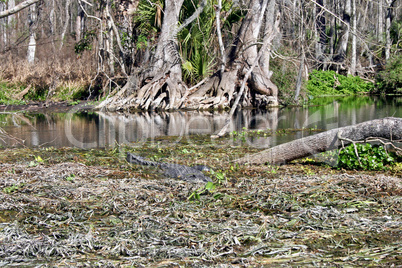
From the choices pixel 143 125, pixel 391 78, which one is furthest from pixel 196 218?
pixel 391 78

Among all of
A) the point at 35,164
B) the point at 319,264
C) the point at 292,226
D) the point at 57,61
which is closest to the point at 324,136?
the point at 292,226

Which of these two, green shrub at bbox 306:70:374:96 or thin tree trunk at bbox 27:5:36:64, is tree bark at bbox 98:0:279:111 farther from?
thin tree trunk at bbox 27:5:36:64

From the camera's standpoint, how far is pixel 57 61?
22500mm

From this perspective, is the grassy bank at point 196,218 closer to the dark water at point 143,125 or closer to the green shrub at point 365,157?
the green shrub at point 365,157

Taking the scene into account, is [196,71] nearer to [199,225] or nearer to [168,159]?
[168,159]

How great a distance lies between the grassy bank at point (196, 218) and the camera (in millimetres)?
3639

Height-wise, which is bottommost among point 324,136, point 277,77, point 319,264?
point 319,264

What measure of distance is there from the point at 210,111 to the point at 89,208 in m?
13.2

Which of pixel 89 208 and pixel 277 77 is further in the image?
pixel 277 77

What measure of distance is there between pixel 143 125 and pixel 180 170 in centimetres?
727

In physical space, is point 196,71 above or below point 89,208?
above

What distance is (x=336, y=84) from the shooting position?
2828 centimetres

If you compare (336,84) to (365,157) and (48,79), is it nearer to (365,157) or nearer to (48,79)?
(48,79)

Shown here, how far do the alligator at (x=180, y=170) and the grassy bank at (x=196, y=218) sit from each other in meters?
0.18
